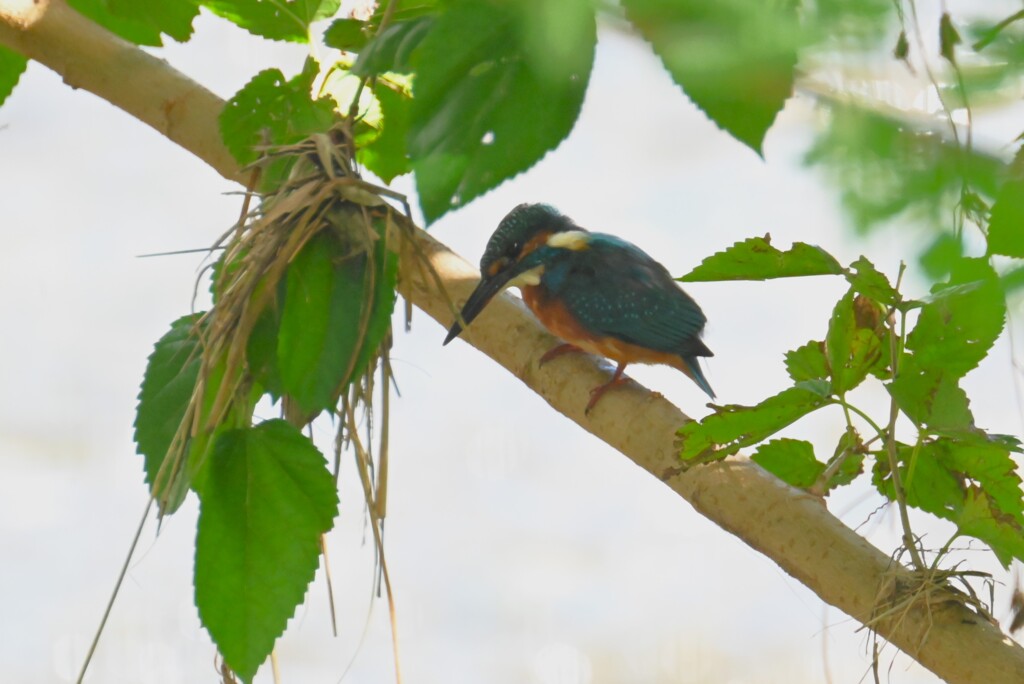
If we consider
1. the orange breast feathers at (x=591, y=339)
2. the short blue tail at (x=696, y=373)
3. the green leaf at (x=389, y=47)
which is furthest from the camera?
the short blue tail at (x=696, y=373)

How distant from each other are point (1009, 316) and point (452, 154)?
0.20 metres

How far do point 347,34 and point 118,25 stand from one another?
8.3 inches

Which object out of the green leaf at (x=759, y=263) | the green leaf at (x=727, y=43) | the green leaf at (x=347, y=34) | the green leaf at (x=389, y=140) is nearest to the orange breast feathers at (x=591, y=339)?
the green leaf at (x=389, y=140)

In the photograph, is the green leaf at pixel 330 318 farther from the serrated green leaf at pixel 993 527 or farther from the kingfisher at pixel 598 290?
the kingfisher at pixel 598 290

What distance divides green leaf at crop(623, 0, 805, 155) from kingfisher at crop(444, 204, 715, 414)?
0.79 metres

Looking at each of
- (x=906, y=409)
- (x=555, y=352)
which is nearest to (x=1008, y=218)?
(x=906, y=409)

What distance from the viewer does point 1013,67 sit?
8.2 inches

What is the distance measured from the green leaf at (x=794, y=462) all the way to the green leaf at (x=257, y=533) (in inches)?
13.8

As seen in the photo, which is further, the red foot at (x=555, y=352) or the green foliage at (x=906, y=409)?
the red foot at (x=555, y=352)

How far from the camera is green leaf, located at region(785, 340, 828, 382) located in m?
0.67

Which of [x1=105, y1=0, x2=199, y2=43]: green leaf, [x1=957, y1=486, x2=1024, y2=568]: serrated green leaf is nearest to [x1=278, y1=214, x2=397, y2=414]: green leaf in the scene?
[x1=105, y1=0, x2=199, y2=43]: green leaf

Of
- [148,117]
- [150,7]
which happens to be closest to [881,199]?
[150,7]

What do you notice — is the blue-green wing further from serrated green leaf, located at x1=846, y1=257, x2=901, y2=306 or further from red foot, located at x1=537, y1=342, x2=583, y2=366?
serrated green leaf, located at x1=846, y1=257, x2=901, y2=306

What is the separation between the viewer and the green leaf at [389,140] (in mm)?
861
